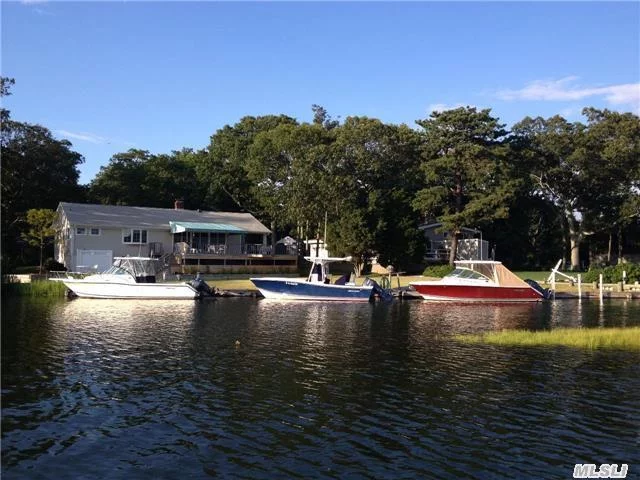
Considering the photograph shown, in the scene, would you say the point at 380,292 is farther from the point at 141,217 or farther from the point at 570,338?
the point at 141,217

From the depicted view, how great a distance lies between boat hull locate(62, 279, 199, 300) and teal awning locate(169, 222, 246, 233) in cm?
1412

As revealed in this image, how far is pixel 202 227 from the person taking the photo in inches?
2126

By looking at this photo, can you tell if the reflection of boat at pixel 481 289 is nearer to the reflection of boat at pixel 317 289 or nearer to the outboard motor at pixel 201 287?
the reflection of boat at pixel 317 289

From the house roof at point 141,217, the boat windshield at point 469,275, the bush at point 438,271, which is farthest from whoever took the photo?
the house roof at point 141,217

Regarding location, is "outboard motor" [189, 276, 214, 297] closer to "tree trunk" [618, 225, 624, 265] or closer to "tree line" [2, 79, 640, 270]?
"tree line" [2, 79, 640, 270]

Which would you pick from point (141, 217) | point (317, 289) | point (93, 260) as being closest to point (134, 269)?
point (317, 289)

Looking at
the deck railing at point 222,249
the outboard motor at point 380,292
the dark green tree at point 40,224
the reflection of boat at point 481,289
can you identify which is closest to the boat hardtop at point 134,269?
the deck railing at point 222,249

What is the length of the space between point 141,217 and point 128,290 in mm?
17318

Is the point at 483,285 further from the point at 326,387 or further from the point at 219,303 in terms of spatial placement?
the point at 326,387

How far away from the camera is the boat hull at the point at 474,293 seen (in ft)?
132

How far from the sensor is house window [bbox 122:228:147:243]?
52.5 m

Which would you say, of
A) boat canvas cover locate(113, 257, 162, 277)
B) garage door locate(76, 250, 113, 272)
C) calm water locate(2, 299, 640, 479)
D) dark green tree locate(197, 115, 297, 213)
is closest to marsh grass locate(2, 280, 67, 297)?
boat canvas cover locate(113, 257, 162, 277)

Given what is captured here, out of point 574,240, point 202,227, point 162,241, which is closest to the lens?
point 202,227

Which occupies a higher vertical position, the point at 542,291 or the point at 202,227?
the point at 202,227
